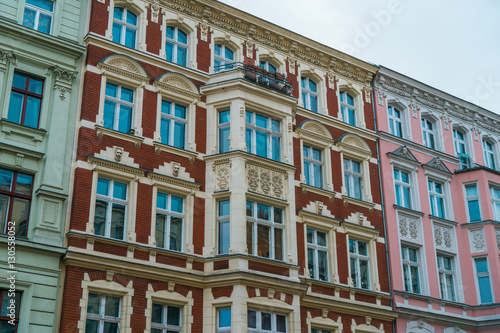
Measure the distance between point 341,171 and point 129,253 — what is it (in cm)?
1080

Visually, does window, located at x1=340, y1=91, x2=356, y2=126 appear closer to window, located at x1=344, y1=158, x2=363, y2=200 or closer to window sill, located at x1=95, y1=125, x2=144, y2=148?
window, located at x1=344, y1=158, x2=363, y2=200

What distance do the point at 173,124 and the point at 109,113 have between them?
246 centimetres

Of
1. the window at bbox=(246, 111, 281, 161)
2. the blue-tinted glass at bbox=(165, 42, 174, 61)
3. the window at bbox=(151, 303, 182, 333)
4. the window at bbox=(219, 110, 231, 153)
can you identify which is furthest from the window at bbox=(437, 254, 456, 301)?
the blue-tinted glass at bbox=(165, 42, 174, 61)

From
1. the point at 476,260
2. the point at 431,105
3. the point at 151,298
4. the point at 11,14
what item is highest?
the point at 431,105

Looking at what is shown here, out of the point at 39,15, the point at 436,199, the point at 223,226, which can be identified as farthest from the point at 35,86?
the point at 436,199

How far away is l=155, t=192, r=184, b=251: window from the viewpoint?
2205 centimetres

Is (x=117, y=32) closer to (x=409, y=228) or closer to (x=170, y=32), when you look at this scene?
(x=170, y=32)

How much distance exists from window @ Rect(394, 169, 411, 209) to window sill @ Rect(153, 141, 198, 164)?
10.7 metres

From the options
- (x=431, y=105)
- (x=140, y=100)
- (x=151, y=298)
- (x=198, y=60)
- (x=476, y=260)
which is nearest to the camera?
(x=151, y=298)

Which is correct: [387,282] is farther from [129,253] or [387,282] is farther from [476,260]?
[129,253]

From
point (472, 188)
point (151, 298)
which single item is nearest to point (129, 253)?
point (151, 298)

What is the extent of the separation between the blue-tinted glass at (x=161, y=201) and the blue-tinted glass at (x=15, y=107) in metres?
5.20

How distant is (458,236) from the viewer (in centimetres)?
3053

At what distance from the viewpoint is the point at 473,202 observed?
31.3 metres
